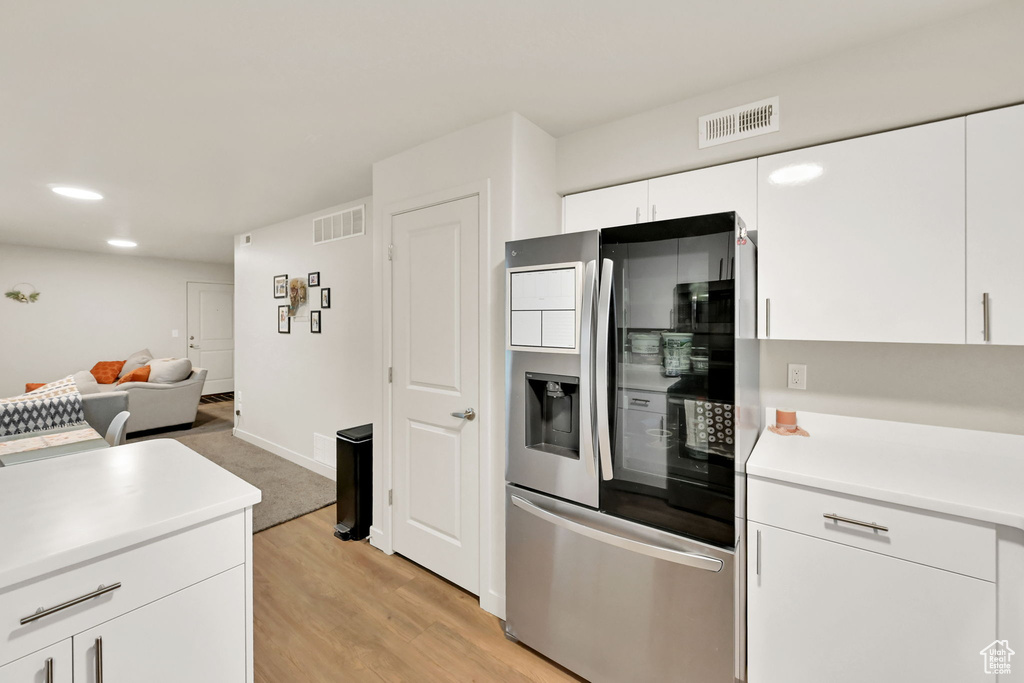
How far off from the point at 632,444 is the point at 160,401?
20.8 feet

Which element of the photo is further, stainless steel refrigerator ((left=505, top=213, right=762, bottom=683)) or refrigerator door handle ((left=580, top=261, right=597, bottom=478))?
refrigerator door handle ((left=580, top=261, right=597, bottom=478))

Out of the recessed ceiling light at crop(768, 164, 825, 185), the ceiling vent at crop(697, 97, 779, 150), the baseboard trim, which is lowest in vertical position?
the baseboard trim

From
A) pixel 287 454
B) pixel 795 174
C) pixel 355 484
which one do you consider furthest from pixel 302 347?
pixel 795 174

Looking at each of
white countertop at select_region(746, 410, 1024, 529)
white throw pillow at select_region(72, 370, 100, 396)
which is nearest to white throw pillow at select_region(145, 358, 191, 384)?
white throw pillow at select_region(72, 370, 100, 396)

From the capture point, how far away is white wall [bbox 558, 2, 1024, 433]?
1451mm

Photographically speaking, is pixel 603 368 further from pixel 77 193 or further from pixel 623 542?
pixel 77 193

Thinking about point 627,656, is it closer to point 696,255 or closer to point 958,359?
point 696,255

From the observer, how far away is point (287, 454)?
14.9ft

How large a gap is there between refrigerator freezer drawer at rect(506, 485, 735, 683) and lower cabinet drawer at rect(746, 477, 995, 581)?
10.3 inches

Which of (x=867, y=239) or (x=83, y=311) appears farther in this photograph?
(x=83, y=311)

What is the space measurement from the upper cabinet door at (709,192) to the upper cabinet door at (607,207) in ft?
0.20

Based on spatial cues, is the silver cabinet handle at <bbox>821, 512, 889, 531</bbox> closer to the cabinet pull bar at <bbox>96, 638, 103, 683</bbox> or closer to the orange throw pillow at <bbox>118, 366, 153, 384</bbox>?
the cabinet pull bar at <bbox>96, 638, 103, 683</bbox>

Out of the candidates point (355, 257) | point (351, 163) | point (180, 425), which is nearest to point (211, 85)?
point (351, 163)

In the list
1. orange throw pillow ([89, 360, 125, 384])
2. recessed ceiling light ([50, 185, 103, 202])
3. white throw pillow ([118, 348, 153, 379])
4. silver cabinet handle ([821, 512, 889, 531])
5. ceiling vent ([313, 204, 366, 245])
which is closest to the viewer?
silver cabinet handle ([821, 512, 889, 531])
